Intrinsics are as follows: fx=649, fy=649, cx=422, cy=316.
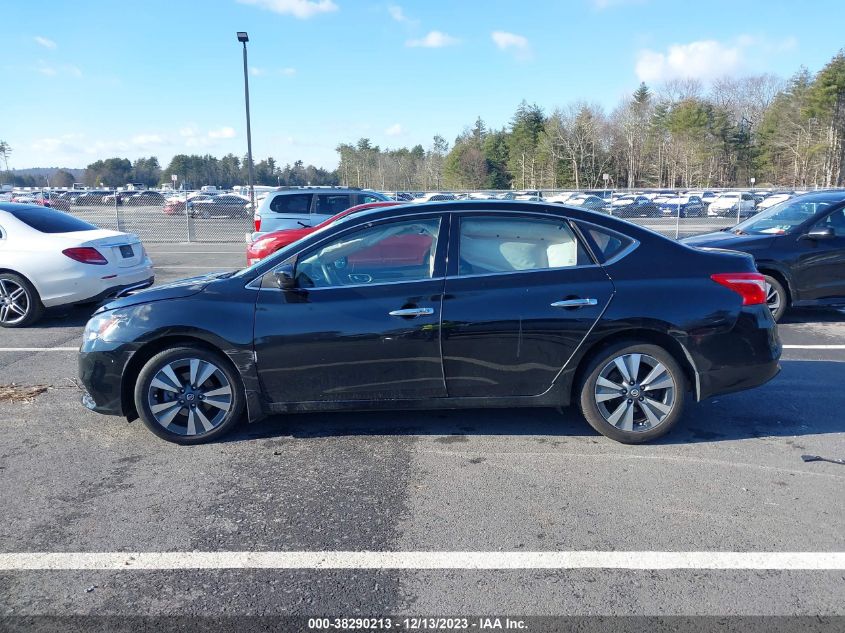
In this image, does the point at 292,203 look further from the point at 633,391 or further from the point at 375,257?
the point at 633,391

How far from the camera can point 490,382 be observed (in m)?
4.27

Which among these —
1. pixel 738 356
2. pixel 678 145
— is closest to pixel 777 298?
pixel 738 356

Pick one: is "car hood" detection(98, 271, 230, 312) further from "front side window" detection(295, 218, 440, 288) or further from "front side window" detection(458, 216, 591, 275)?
"front side window" detection(458, 216, 591, 275)

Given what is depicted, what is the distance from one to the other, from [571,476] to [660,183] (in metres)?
77.2

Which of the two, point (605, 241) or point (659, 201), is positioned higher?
point (659, 201)

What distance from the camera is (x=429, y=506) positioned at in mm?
3543

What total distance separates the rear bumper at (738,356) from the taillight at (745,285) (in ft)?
0.18

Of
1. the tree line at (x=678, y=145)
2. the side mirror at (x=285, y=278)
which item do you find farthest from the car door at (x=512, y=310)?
the tree line at (x=678, y=145)

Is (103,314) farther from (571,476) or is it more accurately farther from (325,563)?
(571,476)

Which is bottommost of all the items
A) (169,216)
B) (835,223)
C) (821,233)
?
(821,233)

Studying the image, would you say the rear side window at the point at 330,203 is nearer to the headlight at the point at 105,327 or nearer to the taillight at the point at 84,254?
the taillight at the point at 84,254

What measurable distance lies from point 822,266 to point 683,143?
7126 centimetres

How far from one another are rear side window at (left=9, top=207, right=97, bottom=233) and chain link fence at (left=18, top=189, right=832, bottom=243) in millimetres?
14130

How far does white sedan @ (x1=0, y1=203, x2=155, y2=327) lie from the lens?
7953mm
